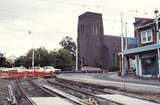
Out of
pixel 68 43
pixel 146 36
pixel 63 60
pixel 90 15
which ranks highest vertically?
pixel 90 15

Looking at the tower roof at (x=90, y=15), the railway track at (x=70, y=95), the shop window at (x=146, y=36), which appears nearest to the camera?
the railway track at (x=70, y=95)

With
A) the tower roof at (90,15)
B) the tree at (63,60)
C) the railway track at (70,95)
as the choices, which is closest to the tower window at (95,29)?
the tower roof at (90,15)

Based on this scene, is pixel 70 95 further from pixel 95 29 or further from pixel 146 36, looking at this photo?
pixel 95 29

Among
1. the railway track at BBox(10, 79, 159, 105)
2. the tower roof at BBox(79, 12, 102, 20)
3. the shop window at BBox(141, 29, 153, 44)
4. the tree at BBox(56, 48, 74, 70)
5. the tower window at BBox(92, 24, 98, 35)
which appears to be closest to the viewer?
the railway track at BBox(10, 79, 159, 105)

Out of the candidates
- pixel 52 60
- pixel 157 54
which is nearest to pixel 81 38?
pixel 52 60

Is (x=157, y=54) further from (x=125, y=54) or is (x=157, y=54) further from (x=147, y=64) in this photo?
(x=125, y=54)

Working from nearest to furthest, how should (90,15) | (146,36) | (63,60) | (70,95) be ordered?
(70,95), (146,36), (90,15), (63,60)

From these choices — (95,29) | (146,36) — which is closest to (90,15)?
(95,29)

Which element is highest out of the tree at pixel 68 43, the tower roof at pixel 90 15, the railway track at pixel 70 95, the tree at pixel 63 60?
the tower roof at pixel 90 15

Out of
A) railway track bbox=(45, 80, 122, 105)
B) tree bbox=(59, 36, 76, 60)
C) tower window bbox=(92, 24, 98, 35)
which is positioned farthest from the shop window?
tree bbox=(59, 36, 76, 60)

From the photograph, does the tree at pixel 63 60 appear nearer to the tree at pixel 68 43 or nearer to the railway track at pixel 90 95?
the tree at pixel 68 43

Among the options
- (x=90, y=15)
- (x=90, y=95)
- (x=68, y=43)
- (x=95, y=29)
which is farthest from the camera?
(x=68, y=43)

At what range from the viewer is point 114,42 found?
115m

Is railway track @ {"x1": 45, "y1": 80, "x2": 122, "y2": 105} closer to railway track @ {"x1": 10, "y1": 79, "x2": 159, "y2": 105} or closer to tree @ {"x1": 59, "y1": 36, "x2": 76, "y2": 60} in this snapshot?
railway track @ {"x1": 10, "y1": 79, "x2": 159, "y2": 105}
